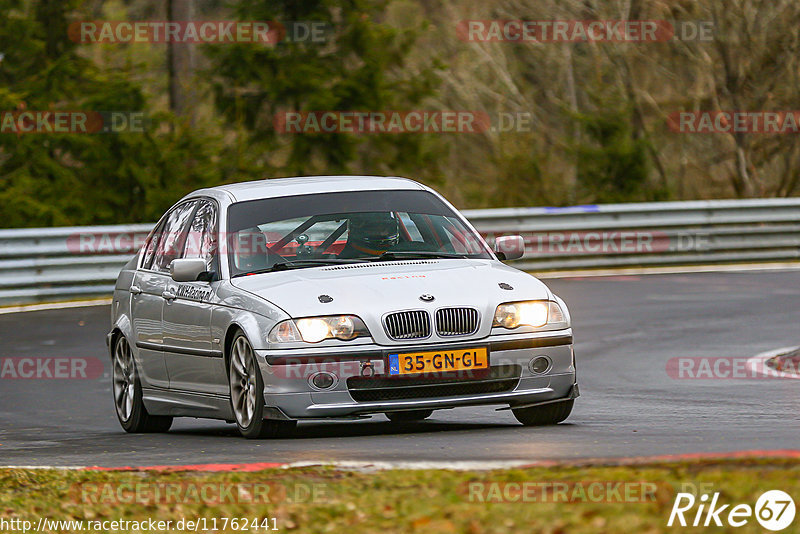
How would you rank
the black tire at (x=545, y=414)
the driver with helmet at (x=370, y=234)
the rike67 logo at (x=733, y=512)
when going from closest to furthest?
1. the rike67 logo at (x=733, y=512)
2. the black tire at (x=545, y=414)
3. the driver with helmet at (x=370, y=234)

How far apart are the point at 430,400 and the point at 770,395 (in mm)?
3302

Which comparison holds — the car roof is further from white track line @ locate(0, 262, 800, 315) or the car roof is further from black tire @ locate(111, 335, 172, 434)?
white track line @ locate(0, 262, 800, 315)

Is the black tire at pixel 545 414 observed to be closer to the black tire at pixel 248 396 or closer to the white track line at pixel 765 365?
the black tire at pixel 248 396

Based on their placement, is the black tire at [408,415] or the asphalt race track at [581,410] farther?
the black tire at [408,415]

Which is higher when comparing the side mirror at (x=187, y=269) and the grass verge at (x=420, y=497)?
the side mirror at (x=187, y=269)

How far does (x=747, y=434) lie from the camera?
840 cm

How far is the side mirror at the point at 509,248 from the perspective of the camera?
34.4 ft

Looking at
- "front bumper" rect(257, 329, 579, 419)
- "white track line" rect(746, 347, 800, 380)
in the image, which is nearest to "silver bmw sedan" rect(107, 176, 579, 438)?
"front bumper" rect(257, 329, 579, 419)

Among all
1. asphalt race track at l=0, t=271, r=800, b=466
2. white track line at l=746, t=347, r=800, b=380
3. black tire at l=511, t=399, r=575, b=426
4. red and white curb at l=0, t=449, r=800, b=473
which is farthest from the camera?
white track line at l=746, t=347, r=800, b=380

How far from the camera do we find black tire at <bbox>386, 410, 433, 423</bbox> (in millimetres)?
10758

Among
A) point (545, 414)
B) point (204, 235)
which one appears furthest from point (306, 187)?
point (545, 414)

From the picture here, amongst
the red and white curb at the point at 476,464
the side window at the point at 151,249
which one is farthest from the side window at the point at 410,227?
the red and white curb at the point at 476,464

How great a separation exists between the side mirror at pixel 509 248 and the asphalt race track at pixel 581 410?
1.07m

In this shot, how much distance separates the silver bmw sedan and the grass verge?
1.86 metres
